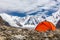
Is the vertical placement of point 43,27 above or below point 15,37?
above

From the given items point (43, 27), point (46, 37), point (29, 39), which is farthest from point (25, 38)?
point (43, 27)

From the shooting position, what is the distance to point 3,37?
2250 cm

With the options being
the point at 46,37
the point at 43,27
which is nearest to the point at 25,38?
the point at 46,37

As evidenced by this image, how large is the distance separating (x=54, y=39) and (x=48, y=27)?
37.6 ft

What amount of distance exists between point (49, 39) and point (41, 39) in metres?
0.70

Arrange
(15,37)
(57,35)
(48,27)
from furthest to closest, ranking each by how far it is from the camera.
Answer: (48,27)
(57,35)
(15,37)

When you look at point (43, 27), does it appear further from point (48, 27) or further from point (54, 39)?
point (54, 39)

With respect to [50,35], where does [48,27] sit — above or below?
above

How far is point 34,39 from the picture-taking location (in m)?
22.0

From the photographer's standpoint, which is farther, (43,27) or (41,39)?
(43,27)

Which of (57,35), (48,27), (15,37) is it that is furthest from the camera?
(48,27)

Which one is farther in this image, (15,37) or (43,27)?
(43,27)

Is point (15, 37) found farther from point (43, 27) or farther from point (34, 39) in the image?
point (43, 27)

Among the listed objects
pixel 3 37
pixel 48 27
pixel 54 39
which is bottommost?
pixel 54 39
